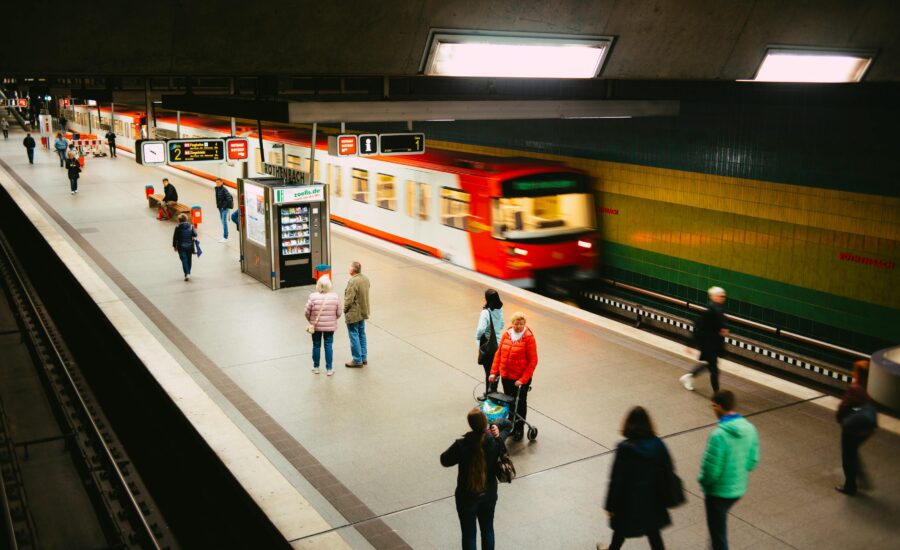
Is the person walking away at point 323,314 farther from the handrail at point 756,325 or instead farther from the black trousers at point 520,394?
the handrail at point 756,325

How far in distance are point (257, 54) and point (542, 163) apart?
30.3 feet

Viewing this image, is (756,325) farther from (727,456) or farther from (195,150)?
(195,150)

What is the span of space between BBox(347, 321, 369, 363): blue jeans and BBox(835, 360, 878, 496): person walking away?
5.64 metres

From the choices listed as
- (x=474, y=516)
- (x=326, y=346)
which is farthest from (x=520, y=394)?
(x=326, y=346)

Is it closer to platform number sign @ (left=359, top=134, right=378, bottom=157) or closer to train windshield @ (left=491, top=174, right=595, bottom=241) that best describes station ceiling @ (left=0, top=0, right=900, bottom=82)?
train windshield @ (left=491, top=174, right=595, bottom=241)

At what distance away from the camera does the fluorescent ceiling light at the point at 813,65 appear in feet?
29.8

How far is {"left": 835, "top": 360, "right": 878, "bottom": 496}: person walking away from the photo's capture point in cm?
689

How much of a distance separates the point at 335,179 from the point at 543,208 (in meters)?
7.77

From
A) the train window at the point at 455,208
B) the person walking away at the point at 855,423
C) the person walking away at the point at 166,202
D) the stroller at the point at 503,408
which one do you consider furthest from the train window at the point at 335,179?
the person walking away at the point at 855,423

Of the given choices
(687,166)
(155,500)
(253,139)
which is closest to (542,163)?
(687,166)

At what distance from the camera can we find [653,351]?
1121cm

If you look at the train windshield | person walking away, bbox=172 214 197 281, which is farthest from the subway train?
person walking away, bbox=172 214 197 281

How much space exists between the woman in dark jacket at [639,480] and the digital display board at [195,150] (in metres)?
11.1

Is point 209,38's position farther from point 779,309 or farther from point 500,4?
point 779,309
